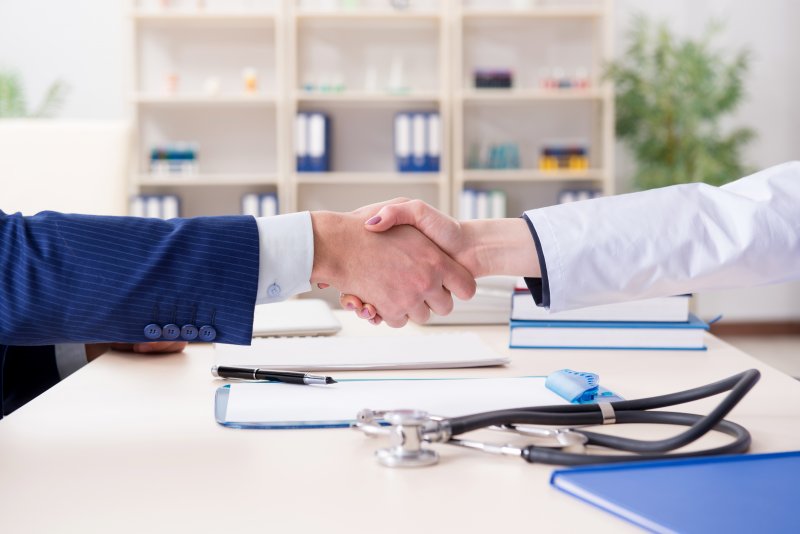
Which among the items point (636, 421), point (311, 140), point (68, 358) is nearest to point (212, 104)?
point (311, 140)

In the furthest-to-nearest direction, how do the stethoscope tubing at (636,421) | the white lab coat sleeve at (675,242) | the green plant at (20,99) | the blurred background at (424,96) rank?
the blurred background at (424,96)
the green plant at (20,99)
the white lab coat sleeve at (675,242)
the stethoscope tubing at (636,421)

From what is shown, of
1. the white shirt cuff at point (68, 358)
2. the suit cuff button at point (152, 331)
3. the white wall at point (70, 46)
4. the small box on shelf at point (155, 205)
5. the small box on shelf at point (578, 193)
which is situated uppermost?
the white wall at point (70, 46)

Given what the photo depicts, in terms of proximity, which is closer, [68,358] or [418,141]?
[68,358]

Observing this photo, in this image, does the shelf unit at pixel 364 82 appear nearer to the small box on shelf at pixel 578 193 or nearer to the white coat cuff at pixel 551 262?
the small box on shelf at pixel 578 193

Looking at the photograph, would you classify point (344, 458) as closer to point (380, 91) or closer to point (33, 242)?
point (33, 242)

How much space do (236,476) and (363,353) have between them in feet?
1.66

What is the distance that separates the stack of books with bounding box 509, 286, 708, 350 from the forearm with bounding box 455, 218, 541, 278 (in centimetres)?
19

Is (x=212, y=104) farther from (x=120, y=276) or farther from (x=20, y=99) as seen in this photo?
(x=120, y=276)

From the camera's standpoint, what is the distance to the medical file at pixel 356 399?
83cm

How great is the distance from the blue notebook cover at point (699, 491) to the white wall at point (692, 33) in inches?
170

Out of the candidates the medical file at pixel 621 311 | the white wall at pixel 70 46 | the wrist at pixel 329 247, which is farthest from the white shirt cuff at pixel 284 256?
the white wall at pixel 70 46

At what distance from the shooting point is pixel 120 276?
0.89 m

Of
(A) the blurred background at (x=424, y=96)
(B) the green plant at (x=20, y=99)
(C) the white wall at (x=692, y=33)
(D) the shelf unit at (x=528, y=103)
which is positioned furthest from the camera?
(D) the shelf unit at (x=528, y=103)

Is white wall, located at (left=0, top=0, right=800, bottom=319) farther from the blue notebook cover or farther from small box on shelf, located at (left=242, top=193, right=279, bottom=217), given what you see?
the blue notebook cover
